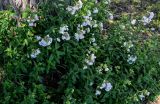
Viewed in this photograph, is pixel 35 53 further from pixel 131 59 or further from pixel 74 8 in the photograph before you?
pixel 131 59

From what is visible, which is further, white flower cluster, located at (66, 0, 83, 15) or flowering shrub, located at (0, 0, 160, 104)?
white flower cluster, located at (66, 0, 83, 15)

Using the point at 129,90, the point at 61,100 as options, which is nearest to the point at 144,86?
the point at 129,90

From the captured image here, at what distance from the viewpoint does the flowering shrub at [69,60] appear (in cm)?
337

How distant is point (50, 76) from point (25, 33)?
→ 525mm

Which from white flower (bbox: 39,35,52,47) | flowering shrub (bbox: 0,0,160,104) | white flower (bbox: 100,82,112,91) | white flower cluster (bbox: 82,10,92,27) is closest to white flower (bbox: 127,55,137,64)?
flowering shrub (bbox: 0,0,160,104)

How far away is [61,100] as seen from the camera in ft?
11.6

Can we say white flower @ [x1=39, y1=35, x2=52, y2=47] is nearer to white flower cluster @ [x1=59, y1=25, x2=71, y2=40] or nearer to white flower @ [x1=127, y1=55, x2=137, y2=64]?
white flower cluster @ [x1=59, y1=25, x2=71, y2=40]

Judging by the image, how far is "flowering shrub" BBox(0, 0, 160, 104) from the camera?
11.0ft

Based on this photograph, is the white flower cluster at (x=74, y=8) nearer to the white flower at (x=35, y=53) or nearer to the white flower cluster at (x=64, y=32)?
the white flower cluster at (x=64, y=32)

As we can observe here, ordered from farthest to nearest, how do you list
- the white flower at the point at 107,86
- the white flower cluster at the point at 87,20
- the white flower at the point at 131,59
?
the white flower at the point at 131,59 < the white flower cluster at the point at 87,20 < the white flower at the point at 107,86

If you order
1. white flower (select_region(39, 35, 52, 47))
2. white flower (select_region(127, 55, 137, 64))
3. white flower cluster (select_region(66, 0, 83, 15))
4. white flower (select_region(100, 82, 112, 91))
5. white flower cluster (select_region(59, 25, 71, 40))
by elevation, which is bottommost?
white flower (select_region(100, 82, 112, 91))

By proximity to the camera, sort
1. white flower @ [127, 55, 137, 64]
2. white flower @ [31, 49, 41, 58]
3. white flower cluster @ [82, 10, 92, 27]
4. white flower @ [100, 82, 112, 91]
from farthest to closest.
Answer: white flower @ [127, 55, 137, 64] < white flower cluster @ [82, 10, 92, 27] < white flower @ [100, 82, 112, 91] < white flower @ [31, 49, 41, 58]

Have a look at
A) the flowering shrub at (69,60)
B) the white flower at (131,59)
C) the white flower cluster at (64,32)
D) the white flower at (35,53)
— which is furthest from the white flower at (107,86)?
the white flower at (35,53)

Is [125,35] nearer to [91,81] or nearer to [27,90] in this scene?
[91,81]
